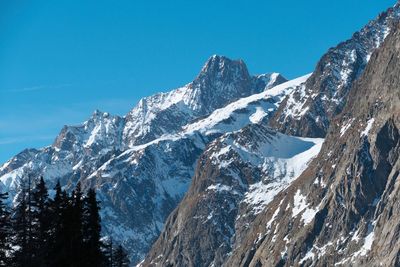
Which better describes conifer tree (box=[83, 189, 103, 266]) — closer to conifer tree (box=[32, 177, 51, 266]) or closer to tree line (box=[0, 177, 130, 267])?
tree line (box=[0, 177, 130, 267])

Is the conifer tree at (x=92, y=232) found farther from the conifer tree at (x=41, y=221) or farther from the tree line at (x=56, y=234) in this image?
the conifer tree at (x=41, y=221)

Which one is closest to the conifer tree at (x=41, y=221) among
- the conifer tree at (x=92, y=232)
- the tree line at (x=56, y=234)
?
the tree line at (x=56, y=234)

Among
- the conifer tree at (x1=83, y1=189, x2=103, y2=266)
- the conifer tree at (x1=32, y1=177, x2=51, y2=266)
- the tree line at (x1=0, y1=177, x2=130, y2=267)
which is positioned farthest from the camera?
the conifer tree at (x1=32, y1=177, x2=51, y2=266)

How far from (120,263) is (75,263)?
136ft

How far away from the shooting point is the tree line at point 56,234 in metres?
74.7

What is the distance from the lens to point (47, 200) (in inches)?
3590

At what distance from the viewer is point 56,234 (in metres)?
76.5

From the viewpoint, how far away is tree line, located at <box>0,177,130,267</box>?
7469 centimetres

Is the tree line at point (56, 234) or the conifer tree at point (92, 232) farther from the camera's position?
the conifer tree at point (92, 232)

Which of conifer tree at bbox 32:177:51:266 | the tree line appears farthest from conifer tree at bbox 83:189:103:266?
conifer tree at bbox 32:177:51:266

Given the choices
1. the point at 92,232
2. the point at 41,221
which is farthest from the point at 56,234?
the point at 41,221

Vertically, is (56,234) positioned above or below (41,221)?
below

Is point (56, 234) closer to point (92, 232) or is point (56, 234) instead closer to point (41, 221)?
point (92, 232)

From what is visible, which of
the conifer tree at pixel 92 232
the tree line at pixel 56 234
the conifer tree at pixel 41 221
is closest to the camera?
the tree line at pixel 56 234
